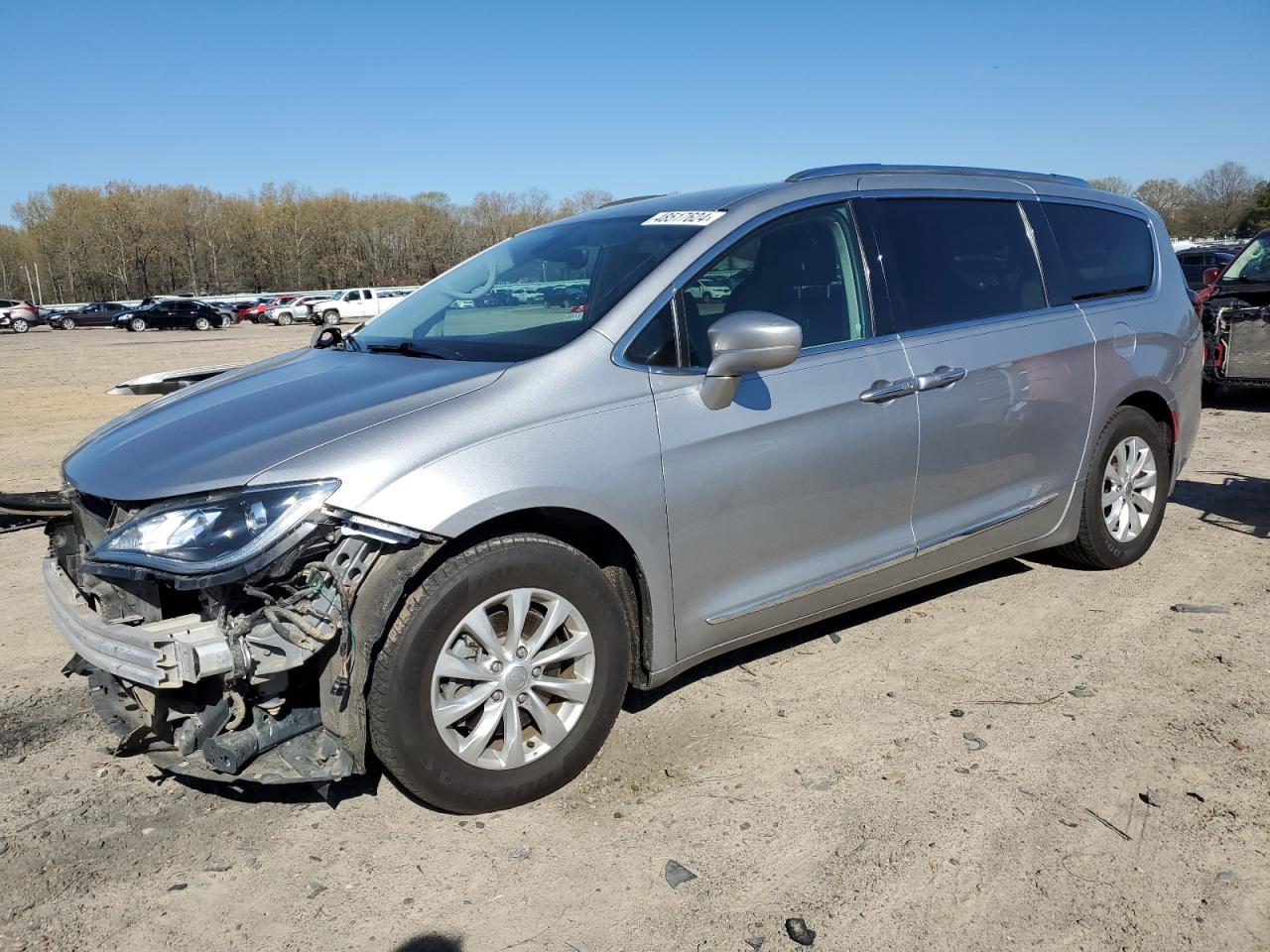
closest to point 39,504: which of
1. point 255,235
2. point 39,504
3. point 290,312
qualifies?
point 39,504

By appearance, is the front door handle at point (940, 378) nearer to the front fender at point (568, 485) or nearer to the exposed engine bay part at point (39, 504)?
the front fender at point (568, 485)

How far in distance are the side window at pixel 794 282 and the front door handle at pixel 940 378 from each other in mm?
293

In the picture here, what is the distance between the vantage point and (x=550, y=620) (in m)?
3.07

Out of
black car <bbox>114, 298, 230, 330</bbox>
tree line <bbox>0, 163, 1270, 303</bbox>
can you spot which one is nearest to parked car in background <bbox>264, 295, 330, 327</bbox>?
black car <bbox>114, 298, 230, 330</bbox>

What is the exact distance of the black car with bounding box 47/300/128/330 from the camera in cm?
5031

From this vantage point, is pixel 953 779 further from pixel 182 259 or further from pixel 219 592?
pixel 182 259

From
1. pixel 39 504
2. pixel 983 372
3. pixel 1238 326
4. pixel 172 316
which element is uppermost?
pixel 172 316

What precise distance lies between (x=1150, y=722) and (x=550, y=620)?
222cm

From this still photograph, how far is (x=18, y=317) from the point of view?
46625 mm

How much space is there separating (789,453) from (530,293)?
3.96ft

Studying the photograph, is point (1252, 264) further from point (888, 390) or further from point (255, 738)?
point (255, 738)

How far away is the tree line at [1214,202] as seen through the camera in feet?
282

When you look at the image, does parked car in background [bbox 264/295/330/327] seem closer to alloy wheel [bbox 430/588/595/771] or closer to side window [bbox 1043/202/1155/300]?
side window [bbox 1043/202/1155/300]

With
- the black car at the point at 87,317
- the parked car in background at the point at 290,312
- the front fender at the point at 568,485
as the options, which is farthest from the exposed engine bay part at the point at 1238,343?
the black car at the point at 87,317
